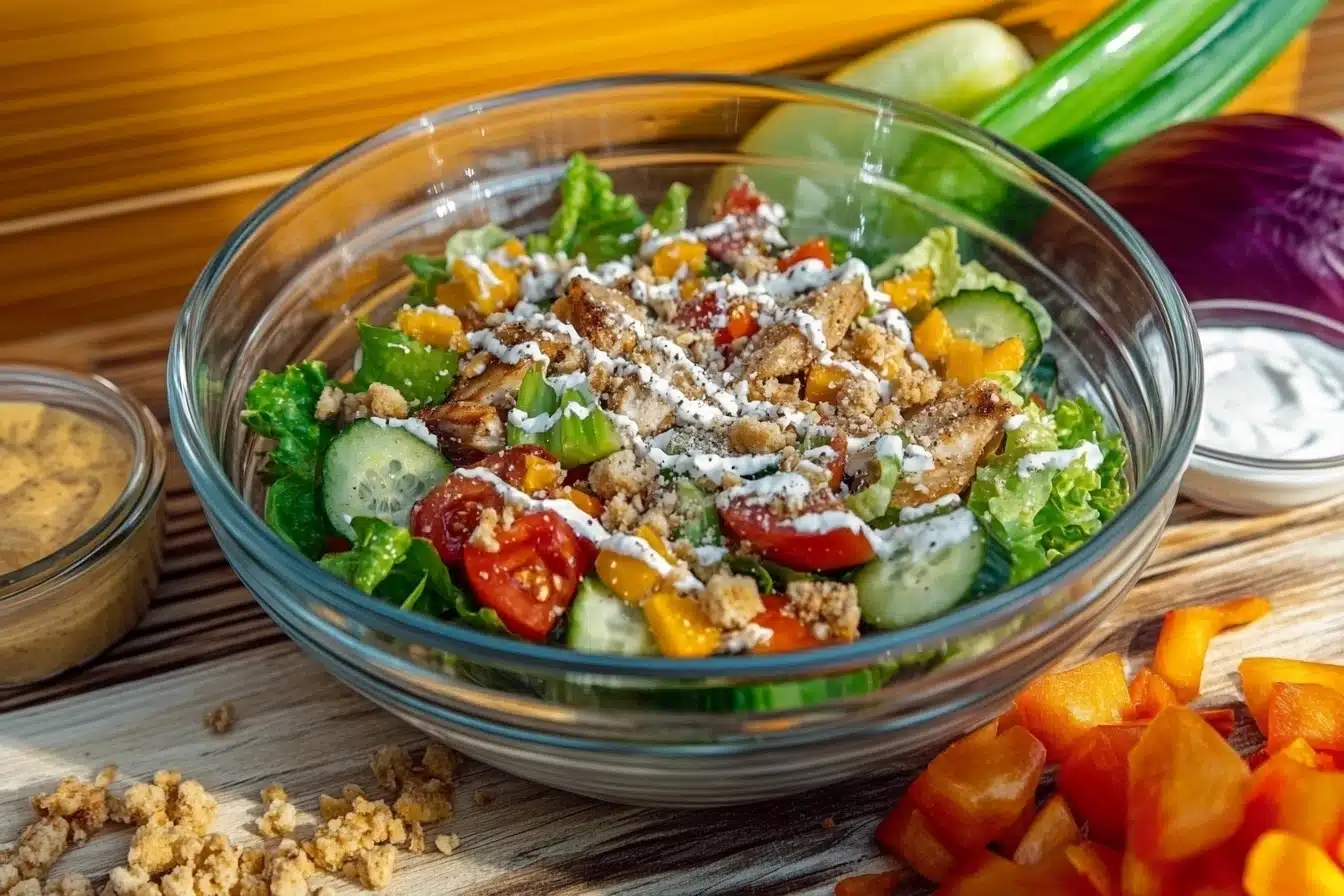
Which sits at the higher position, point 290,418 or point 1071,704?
point 290,418

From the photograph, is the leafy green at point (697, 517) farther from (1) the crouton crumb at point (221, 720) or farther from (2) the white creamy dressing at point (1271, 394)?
(2) the white creamy dressing at point (1271, 394)

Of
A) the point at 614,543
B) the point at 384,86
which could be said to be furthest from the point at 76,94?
the point at 614,543

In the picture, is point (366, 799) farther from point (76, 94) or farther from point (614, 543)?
point (76, 94)

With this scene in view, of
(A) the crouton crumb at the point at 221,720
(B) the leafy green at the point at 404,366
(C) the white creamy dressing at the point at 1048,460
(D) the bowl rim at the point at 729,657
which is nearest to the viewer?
(D) the bowl rim at the point at 729,657

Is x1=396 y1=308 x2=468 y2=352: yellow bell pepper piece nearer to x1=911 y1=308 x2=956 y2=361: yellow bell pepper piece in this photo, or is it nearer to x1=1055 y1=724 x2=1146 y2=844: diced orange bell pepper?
x1=911 y1=308 x2=956 y2=361: yellow bell pepper piece

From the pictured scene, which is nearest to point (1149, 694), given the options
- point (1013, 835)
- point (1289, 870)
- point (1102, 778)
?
point (1102, 778)

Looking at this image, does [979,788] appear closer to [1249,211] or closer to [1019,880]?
[1019,880]

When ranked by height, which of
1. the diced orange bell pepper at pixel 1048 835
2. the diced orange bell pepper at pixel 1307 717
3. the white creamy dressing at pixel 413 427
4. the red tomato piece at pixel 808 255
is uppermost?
the red tomato piece at pixel 808 255

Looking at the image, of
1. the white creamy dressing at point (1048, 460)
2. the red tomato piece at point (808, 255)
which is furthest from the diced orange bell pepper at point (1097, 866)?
the red tomato piece at point (808, 255)
